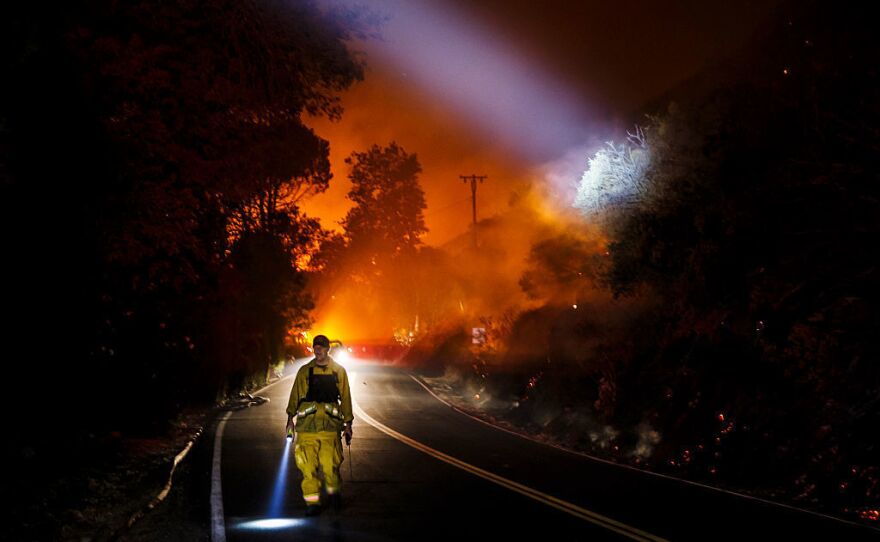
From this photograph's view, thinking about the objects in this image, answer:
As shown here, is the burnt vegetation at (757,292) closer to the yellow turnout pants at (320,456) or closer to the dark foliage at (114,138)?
the yellow turnout pants at (320,456)

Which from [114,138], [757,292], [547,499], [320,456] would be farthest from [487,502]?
[114,138]

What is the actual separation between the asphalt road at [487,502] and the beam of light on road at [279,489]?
60 millimetres

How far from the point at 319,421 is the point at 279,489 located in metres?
2.12

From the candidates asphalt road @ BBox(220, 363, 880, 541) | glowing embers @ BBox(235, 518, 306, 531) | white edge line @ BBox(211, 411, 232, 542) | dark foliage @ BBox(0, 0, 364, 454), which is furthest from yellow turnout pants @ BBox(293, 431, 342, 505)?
dark foliage @ BBox(0, 0, 364, 454)

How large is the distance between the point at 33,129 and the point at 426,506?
26.4ft

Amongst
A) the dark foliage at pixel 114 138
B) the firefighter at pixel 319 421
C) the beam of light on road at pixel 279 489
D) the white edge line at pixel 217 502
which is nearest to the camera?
the white edge line at pixel 217 502

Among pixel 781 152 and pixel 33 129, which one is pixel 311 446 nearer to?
pixel 33 129

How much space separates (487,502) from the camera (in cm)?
957

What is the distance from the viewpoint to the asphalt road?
8.05 m

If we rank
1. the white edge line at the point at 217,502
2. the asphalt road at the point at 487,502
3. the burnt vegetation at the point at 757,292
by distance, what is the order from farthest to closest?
1. the burnt vegetation at the point at 757,292
2. the asphalt road at the point at 487,502
3. the white edge line at the point at 217,502

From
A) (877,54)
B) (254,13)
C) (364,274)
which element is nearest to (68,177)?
(254,13)

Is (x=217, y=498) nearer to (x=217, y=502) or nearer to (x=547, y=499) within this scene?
(x=217, y=502)

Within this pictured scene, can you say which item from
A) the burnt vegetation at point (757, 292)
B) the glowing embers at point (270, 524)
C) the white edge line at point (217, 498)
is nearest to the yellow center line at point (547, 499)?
the glowing embers at point (270, 524)

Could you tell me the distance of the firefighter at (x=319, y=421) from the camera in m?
8.85
